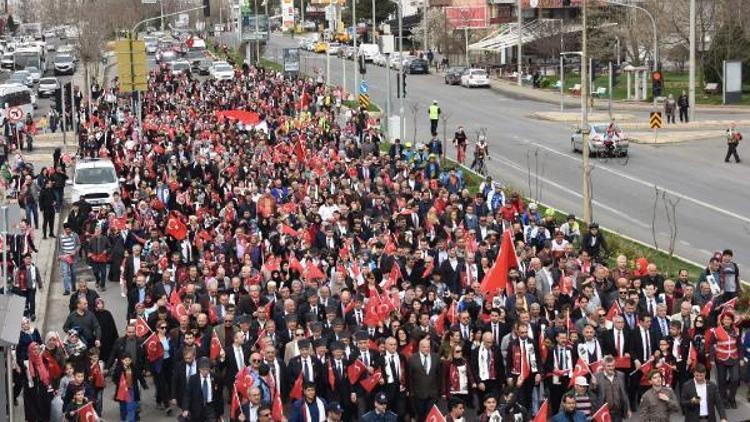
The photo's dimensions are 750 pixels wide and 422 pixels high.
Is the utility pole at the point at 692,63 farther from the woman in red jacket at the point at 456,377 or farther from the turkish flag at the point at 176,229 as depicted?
the woman in red jacket at the point at 456,377

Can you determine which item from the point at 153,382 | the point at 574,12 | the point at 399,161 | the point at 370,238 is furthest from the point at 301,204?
the point at 574,12

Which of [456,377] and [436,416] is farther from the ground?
[436,416]

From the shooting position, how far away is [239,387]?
16969 mm

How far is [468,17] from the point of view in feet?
354

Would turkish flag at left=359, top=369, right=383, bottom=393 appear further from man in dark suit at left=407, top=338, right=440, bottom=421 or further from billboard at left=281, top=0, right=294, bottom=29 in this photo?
billboard at left=281, top=0, right=294, bottom=29

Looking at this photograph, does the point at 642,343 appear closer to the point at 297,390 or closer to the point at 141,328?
the point at 297,390

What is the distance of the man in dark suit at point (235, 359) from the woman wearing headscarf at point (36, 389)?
208cm

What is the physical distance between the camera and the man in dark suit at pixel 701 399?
16859 mm

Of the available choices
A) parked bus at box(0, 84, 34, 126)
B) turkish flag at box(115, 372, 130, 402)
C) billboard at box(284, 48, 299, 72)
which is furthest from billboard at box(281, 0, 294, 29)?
turkish flag at box(115, 372, 130, 402)

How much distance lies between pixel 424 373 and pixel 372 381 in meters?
0.61

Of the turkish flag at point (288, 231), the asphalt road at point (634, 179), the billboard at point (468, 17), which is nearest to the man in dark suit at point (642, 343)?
the turkish flag at point (288, 231)

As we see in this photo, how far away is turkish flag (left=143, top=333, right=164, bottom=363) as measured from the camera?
19172 mm

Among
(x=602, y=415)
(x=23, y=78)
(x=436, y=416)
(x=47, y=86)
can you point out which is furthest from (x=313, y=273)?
(x=23, y=78)

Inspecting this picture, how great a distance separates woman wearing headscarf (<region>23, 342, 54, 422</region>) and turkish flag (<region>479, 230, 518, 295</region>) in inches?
253
